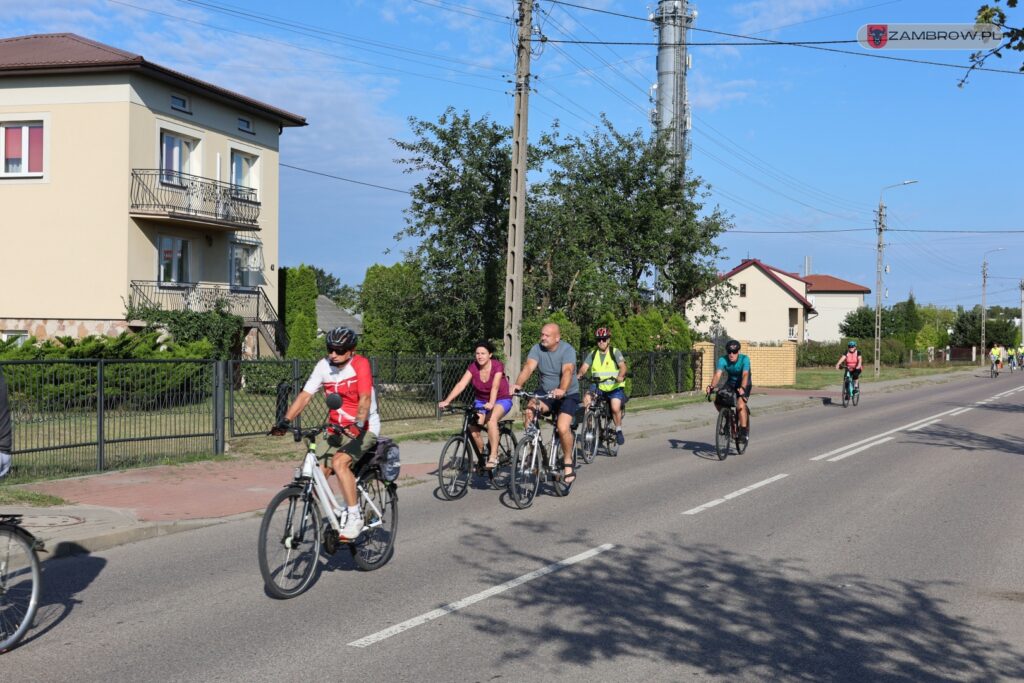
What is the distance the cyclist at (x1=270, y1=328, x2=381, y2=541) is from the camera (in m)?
6.76

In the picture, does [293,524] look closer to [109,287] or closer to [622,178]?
[109,287]

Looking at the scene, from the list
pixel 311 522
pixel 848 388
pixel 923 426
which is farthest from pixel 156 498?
pixel 848 388

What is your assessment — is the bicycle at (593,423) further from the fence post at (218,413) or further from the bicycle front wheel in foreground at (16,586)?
the bicycle front wheel in foreground at (16,586)

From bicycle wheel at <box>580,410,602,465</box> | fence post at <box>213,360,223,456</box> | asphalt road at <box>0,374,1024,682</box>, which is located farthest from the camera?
bicycle wheel at <box>580,410,602,465</box>

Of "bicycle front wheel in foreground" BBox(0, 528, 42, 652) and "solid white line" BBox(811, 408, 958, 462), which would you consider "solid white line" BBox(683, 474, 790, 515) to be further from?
"bicycle front wheel in foreground" BBox(0, 528, 42, 652)

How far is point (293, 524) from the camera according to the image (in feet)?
20.9

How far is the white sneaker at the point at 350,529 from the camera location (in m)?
6.75

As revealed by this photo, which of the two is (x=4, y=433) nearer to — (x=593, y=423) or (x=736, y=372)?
(x=593, y=423)

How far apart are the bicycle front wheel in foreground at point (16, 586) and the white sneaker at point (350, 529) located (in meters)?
1.95

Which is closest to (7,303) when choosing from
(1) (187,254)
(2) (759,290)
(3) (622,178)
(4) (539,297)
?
(1) (187,254)

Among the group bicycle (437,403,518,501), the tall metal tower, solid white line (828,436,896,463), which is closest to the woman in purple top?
bicycle (437,403,518,501)

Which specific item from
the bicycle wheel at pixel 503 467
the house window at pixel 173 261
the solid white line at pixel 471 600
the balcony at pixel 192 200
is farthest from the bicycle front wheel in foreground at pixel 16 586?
the house window at pixel 173 261

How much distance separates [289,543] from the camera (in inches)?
250

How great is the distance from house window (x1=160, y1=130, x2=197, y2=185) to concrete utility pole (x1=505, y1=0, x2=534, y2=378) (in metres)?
13.8
